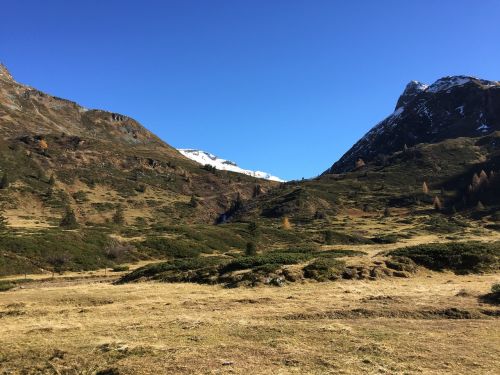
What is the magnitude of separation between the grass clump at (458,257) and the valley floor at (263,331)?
18.0 ft

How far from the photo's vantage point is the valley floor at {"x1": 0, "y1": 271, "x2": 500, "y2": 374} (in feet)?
51.9

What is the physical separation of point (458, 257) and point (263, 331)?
24.8 metres

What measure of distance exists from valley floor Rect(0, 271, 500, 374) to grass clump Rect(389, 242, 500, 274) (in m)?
5.47

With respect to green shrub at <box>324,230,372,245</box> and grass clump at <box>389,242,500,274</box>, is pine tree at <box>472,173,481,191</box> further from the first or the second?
grass clump at <box>389,242,500,274</box>

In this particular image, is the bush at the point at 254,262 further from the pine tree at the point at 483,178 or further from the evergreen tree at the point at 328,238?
the pine tree at the point at 483,178

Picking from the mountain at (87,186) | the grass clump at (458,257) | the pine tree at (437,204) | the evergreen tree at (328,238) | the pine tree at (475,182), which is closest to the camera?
the grass clump at (458,257)

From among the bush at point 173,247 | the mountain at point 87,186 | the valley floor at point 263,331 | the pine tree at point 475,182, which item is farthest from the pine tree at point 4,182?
the pine tree at point 475,182

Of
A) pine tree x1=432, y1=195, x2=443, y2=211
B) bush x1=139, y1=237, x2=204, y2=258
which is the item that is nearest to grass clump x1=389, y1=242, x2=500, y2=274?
bush x1=139, y1=237, x2=204, y2=258

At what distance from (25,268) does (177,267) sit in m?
24.7

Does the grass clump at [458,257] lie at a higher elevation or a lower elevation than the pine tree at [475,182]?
lower

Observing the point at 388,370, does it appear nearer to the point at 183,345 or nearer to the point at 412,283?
the point at 183,345

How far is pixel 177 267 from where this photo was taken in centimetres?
4250

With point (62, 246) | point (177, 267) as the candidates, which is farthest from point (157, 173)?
point (177, 267)

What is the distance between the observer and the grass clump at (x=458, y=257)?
1467 inches
